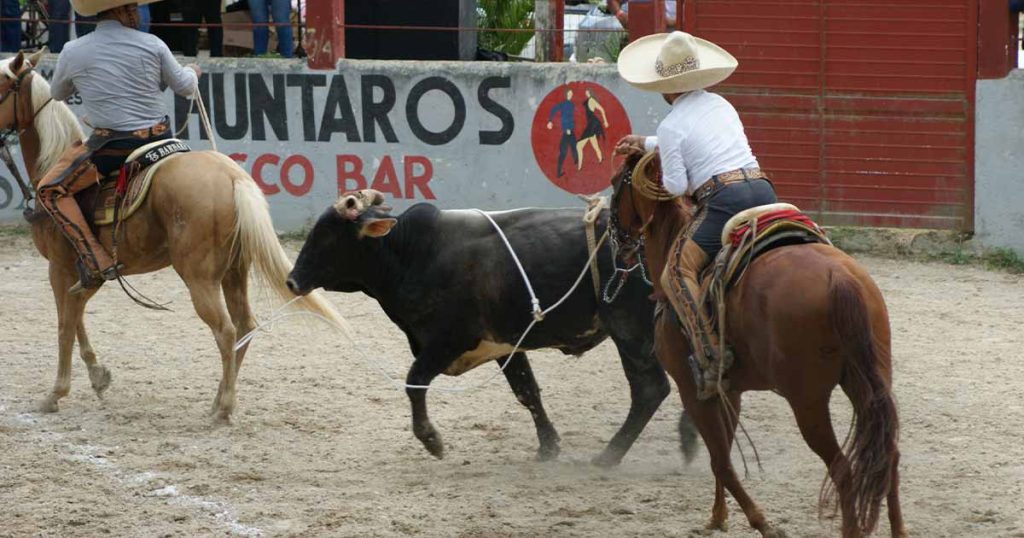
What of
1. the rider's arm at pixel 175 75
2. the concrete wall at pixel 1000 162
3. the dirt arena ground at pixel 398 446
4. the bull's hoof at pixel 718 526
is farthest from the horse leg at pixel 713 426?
the concrete wall at pixel 1000 162

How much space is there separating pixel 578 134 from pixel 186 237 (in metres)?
5.09

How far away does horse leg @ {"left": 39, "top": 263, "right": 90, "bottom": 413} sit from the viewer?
312 inches

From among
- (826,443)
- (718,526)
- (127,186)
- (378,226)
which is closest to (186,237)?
(127,186)

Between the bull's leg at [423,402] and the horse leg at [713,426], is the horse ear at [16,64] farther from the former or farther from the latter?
the horse leg at [713,426]

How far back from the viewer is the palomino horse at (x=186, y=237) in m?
7.52

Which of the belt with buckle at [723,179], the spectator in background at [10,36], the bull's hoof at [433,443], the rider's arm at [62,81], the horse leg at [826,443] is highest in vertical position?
the spectator in background at [10,36]

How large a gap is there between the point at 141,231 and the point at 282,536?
2.55m

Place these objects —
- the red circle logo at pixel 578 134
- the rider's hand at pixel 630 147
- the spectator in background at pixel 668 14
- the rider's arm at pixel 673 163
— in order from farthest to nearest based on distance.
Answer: the spectator in background at pixel 668 14 < the red circle logo at pixel 578 134 < the rider's hand at pixel 630 147 < the rider's arm at pixel 673 163

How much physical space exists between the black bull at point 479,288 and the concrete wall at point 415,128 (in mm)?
5096

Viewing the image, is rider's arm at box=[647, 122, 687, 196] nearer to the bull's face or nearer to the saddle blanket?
the bull's face

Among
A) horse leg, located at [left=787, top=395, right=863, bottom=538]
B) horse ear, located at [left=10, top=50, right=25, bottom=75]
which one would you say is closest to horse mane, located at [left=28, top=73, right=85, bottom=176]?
horse ear, located at [left=10, top=50, right=25, bottom=75]

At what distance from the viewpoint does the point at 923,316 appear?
970cm

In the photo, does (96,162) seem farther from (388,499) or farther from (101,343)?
(388,499)

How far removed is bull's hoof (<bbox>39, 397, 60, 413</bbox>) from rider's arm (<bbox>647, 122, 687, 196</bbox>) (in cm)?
398
